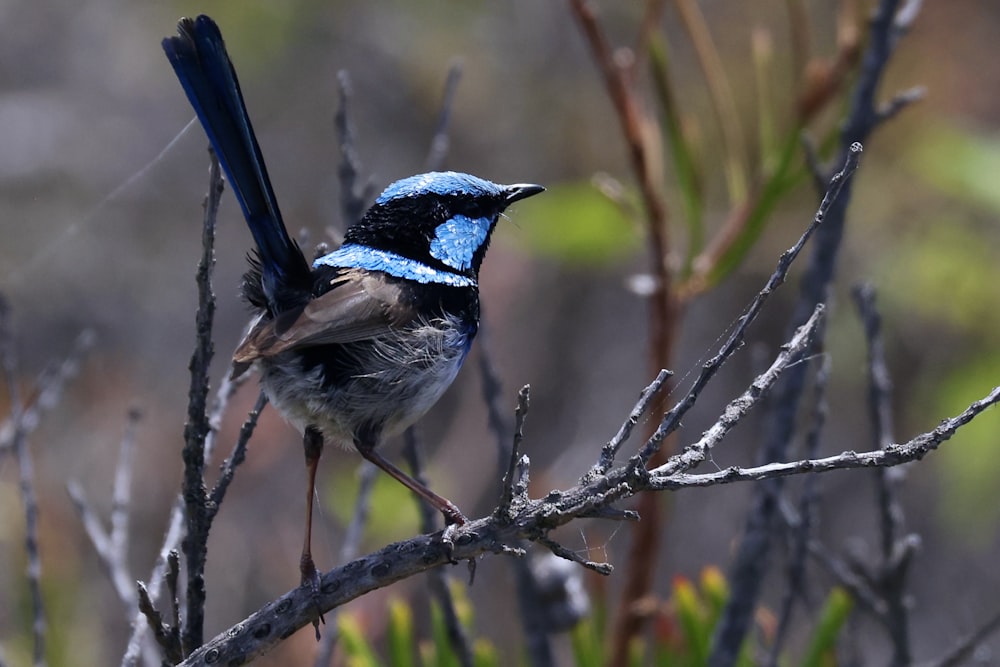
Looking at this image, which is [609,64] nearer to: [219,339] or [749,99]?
[749,99]

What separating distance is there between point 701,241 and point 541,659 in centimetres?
123

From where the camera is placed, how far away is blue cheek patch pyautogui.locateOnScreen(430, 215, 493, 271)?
3033 mm

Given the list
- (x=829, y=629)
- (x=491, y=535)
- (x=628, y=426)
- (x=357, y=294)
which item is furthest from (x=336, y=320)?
(x=829, y=629)

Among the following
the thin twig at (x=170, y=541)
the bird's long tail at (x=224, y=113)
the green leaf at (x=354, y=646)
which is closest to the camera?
the thin twig at (x=170, y=541)

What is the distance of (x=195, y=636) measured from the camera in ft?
7.23

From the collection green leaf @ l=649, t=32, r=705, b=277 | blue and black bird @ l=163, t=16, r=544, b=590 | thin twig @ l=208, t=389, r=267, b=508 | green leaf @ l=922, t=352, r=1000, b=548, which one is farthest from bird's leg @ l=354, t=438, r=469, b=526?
green leaf @ l=922, t=352, r=1000, b=548

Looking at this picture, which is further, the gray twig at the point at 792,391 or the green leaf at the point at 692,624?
the green leaf at the point at 692,624

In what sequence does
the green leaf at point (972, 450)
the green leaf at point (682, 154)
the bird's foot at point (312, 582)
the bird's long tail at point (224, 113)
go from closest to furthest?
the bird's foot at point (312, 582) < the bird's long tail at point (224, 113) < the green leaf at point (682, 154) < the green leaf at point (972, 450)

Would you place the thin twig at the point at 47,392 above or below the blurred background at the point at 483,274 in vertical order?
below

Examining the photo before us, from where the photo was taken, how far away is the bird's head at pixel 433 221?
300 cm

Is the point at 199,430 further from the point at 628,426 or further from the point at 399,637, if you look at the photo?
the point at 399,637

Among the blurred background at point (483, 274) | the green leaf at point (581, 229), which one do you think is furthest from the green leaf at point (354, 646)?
the green leaf at point (581, 229)

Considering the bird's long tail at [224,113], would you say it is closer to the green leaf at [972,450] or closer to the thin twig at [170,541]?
the thin twig at [170,541]

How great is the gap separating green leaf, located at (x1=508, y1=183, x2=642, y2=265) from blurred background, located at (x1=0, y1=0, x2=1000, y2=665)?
17 mm
